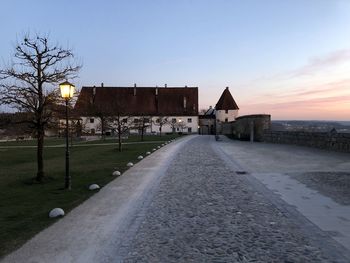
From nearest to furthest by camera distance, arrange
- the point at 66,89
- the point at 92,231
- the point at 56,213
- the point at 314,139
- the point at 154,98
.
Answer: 1. the point at 92,231
2. the point at 56,213
3. the point at 66,89
4. the point at 314,139
5. the point at 154,98

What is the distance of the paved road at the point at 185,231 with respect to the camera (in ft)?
20.0

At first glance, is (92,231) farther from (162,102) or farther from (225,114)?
(225,114)

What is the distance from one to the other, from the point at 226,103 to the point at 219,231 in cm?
8909

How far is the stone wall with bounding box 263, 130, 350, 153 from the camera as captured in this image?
975 inches

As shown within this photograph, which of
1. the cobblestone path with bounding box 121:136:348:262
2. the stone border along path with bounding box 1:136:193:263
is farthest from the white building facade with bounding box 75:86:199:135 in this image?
the cobblestone path with bounding box 121:136:348:262

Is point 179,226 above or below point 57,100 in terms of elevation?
below

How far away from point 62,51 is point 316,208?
10811mm

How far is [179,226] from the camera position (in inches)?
309

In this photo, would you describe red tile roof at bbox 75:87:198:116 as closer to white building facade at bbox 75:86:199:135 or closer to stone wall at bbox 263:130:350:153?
white building facade at bbox 75:86:199:135

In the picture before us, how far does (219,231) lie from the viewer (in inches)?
292

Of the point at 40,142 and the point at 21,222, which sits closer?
the point at 21,222

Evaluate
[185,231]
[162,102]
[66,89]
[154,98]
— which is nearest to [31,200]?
[66,89]

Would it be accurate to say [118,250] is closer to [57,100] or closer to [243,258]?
[243,258]

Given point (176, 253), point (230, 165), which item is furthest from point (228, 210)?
point (230, 165)
